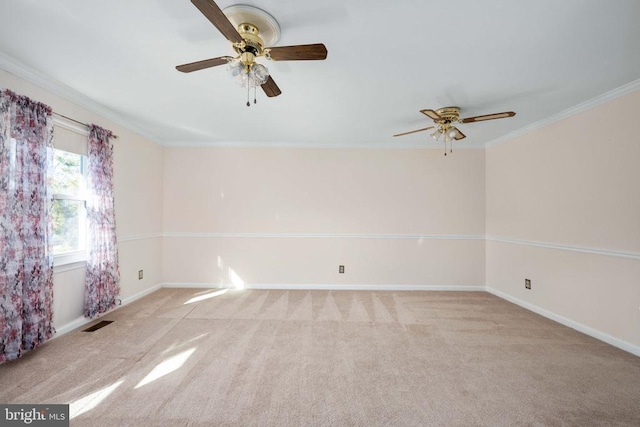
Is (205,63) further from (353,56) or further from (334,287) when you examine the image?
(334,287)

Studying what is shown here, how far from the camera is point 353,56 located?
2.03 metres

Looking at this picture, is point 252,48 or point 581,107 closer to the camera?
point 252,48

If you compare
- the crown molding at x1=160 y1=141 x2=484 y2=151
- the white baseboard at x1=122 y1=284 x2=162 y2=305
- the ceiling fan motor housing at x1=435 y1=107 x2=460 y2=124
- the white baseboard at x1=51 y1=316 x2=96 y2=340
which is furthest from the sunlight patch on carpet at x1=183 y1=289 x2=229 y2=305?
the ceiling fan motor housing at x1=435 y1=107 x2=460 y2=124

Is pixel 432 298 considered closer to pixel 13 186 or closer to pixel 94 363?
pixel 94 363

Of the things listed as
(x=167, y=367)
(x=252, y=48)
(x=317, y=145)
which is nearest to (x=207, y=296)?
(x=167, y=367)

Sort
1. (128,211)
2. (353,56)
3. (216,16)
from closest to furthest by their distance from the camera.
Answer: (216,16) → (353,56) → (128,211)

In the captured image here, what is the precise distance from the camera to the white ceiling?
1.60 metres

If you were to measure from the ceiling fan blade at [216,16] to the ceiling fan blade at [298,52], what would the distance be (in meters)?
0.22

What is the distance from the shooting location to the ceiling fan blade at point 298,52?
5.02ft

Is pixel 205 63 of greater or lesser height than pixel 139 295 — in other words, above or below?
above

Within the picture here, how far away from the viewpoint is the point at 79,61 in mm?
2174

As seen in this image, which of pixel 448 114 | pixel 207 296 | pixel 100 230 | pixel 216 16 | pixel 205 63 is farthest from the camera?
pixel 207 296

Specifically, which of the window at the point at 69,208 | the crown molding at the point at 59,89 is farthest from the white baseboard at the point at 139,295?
the crown molding at the point at 59,89

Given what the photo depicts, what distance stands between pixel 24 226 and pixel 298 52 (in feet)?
8.78
